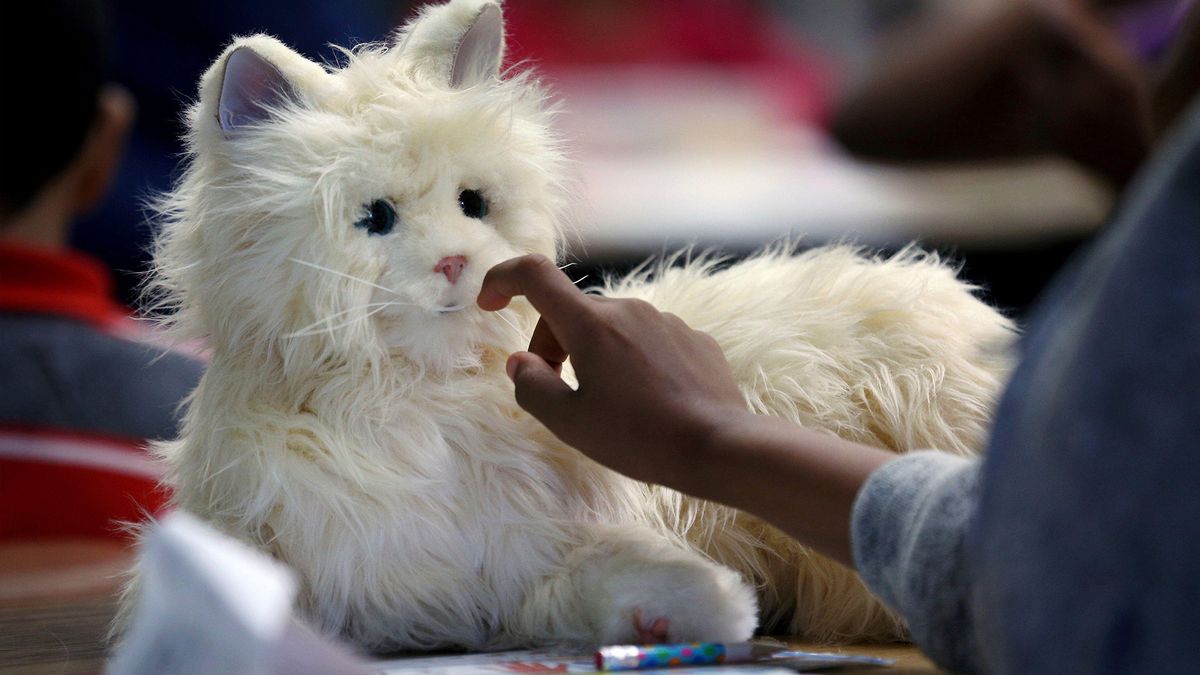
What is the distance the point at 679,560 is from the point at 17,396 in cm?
93

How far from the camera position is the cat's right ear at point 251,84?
2.17ft

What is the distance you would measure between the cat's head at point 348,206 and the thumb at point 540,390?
0.04 m

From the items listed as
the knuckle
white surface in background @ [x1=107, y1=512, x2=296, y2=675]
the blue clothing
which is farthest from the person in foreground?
white surface in background @ [x1=107, y1=512, x2=296, y2=675]

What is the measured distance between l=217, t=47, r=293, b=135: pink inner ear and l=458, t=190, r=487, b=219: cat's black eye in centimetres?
11

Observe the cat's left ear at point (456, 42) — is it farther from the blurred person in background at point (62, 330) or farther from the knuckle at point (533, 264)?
the blurred person in background at point (62, 330)

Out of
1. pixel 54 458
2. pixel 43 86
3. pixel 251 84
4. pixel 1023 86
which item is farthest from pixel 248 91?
pixel 1023 86

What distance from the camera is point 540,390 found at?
636mm

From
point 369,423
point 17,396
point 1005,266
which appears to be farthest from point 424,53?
point 1005,266

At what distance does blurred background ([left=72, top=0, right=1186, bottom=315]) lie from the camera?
6.52ft

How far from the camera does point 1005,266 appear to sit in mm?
2256

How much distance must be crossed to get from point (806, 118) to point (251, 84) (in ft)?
7.78

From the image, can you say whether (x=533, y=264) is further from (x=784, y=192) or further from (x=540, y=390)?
(x=784, y=192)

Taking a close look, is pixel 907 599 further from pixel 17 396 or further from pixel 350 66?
pixel 17 396

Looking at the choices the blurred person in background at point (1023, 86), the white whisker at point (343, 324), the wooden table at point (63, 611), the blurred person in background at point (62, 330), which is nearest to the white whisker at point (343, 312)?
the white whisker at point (343, 324)
